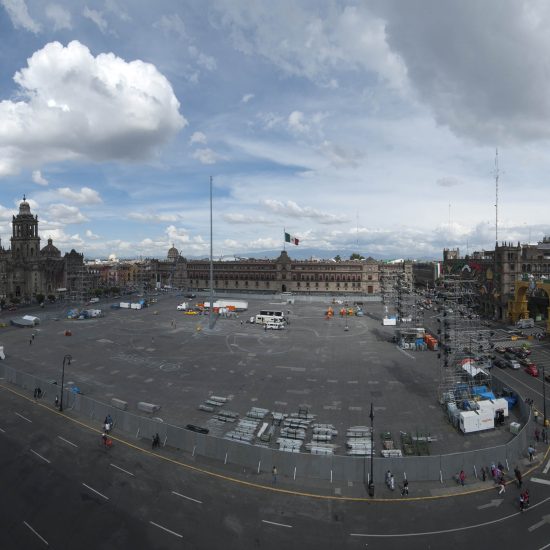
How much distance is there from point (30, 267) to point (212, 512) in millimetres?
137869

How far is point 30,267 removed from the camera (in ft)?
431

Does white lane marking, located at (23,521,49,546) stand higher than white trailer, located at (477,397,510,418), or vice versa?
white trailer, located at (477,397,510,418)

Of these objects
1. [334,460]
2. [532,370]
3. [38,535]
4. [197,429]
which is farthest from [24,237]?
[532,370]

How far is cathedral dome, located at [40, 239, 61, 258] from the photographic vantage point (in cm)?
14438

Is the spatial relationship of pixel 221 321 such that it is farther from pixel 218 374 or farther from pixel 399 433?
pixel 399 433

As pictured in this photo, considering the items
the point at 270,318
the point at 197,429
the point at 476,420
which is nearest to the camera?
the point at 197,429

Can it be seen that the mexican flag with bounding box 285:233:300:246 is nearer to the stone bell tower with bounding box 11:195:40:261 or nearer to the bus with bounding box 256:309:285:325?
the bus with bounding box 256:309:285:325

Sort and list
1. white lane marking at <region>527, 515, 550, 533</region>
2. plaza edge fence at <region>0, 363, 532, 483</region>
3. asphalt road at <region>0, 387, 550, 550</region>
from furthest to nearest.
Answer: plaza edge fence at <region>0, 363, 532, 483</region> < white lane marking at <region>527, 515, 550, 533</region> < asphalt road at <region>0, 387, 550, 550</region>

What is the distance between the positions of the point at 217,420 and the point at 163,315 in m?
66.5

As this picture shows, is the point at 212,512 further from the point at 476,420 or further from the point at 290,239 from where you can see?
the point at 290,239

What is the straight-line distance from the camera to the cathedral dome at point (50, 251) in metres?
144

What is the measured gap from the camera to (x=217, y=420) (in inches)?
1251

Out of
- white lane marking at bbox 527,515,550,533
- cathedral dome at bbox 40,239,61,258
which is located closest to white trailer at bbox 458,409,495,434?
white lane marking at bbox 527,515,550,533

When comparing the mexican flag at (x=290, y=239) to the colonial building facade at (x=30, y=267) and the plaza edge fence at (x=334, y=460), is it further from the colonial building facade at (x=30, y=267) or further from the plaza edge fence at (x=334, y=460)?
the plaza edge fence at (x=334, y=460)
